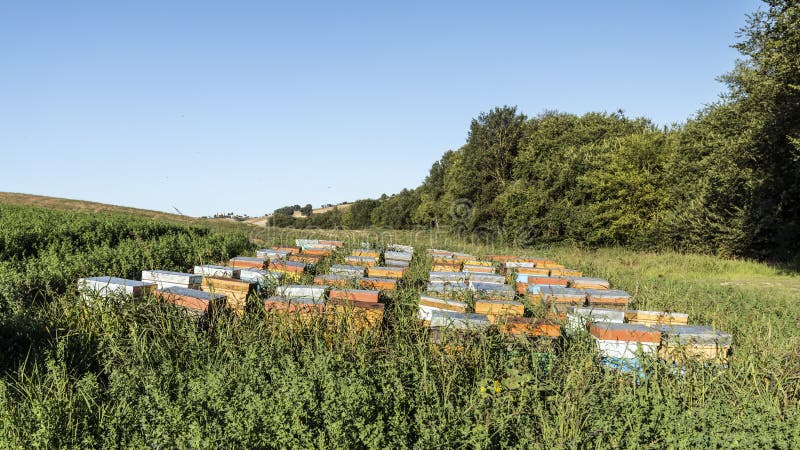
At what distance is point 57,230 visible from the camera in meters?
12.2

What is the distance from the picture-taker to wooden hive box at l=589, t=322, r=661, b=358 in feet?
15.1

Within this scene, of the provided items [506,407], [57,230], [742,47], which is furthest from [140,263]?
[742,47]

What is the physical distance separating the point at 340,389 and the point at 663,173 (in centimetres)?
2669

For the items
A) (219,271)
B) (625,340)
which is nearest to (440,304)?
(625,340)

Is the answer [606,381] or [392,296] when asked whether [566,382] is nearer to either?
[606,381]

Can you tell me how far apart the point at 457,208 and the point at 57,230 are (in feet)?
84.8

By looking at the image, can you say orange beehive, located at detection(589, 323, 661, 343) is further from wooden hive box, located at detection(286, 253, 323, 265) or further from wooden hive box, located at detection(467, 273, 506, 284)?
wooden hive box, located at detection(286, 253, 323, 265)

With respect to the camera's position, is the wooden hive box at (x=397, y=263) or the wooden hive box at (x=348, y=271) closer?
the wooden hive box at (x=348, y=271)

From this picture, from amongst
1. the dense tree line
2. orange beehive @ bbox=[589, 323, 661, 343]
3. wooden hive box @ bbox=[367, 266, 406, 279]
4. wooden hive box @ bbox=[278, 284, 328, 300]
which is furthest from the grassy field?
the dense tree line

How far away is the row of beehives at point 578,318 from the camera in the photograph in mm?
4637

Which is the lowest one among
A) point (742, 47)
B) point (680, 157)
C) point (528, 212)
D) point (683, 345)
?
point (683, 345)

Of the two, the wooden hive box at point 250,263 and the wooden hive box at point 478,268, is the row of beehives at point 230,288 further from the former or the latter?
the wooden hive box at point 478,268

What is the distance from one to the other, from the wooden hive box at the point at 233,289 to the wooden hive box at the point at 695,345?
14.1 feet

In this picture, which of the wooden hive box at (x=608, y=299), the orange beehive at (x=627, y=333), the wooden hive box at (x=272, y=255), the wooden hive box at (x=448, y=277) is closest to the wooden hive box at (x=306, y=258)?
the wooden hive box at (x=272, y=255)
